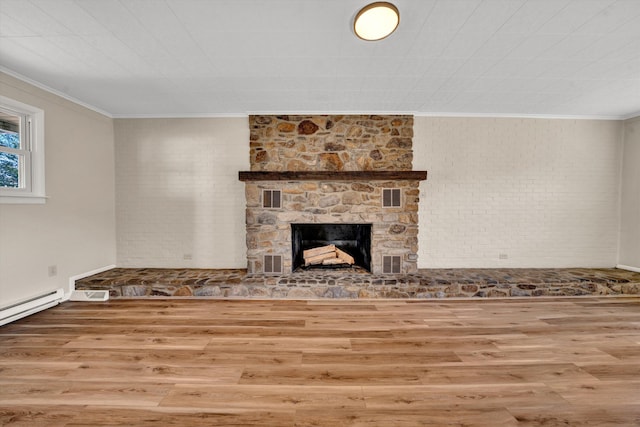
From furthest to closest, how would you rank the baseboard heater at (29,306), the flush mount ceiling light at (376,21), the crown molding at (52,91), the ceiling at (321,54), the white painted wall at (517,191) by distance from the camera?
the white painted wall at (517,191), the crown molding at (52,91), the baseboard heater at (29,306), the ceiling at (321,54), the flush mount ceiling light at (376,21)

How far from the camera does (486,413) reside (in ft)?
4.99

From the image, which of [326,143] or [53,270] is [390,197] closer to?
[326,143]

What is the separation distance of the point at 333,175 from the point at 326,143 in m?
0.52

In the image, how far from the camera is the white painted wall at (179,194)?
402cm

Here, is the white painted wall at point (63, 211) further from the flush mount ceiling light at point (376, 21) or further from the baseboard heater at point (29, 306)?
the flush mount ceiling light at point (376, 21)

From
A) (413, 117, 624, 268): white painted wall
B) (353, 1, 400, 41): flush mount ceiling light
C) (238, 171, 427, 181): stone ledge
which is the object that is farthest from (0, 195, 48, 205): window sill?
(413, 117, 624, 268): white painted wall

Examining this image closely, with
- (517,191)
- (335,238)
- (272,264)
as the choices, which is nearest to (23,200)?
(272,264)

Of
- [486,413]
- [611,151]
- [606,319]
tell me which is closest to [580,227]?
[611,151]

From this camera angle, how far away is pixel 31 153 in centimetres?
300

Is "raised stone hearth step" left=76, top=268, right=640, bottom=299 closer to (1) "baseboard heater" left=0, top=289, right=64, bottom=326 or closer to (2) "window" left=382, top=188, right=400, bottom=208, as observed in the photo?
(1) "baseboard heater" left=0, top=289, right=64, bottom=326

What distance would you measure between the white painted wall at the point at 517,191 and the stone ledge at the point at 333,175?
44cm

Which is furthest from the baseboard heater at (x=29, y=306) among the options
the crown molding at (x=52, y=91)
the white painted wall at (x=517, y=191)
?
the white painted wall at (x=517, y=191)

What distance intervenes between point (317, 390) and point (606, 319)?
324 cm

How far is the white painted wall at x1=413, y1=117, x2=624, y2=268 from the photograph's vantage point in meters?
4.02
